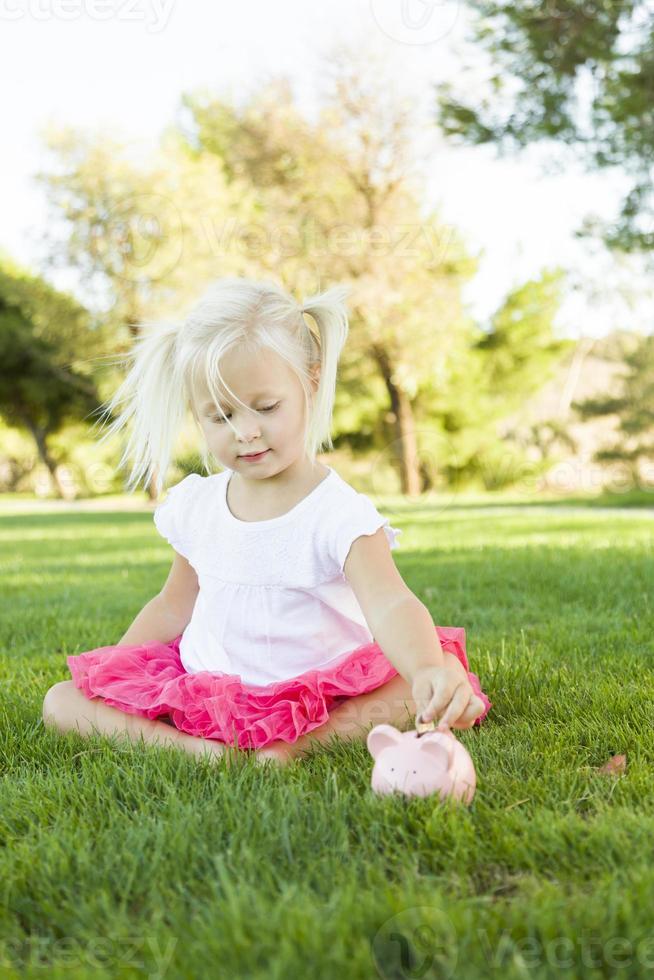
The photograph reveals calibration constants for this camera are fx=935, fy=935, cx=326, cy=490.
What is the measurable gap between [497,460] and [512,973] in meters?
22.4

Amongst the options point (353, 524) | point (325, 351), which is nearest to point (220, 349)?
point (325, 351)

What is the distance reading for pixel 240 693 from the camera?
2277 millimetres

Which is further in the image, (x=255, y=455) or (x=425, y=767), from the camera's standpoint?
(x=255, y=455)

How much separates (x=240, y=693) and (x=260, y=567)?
32 cm

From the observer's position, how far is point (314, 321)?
2.46 meters

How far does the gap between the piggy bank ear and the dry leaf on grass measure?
0.45 metres

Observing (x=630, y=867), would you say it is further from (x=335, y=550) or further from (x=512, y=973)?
(x=335, y=550)

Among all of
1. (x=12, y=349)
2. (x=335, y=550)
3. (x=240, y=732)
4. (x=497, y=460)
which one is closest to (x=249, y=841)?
(x=240, y=732)

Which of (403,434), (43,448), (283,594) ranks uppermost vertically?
(283,594)

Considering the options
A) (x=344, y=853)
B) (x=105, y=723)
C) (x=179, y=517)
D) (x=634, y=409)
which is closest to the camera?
(x=344, y=853)

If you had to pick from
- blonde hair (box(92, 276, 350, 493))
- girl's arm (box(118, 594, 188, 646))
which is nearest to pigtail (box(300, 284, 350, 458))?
blonde hair (box(92, 276, 350, 493))

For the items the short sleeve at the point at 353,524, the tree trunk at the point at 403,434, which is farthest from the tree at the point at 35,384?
the short sleeve at the point at 353,524

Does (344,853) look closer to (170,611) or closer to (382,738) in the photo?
(382,738)

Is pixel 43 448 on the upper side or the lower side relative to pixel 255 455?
lower
